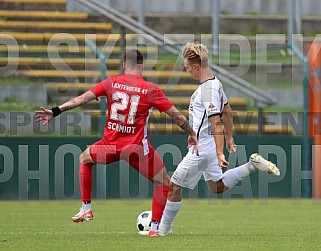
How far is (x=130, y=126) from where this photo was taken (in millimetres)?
9906

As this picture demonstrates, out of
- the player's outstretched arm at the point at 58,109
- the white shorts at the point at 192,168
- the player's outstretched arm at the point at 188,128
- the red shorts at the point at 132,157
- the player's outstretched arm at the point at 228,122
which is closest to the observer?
the player's outstretched arm at the point at 58,109

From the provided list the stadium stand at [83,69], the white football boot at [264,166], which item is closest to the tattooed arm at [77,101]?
the white football boot at [264,166]

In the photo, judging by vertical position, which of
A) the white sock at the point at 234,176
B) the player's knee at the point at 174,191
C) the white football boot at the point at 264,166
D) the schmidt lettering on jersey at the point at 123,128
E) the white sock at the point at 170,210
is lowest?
the white sock at the point at 170,210

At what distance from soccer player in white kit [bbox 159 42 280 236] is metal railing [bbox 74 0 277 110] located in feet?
25.7

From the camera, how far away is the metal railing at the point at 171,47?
17875mm

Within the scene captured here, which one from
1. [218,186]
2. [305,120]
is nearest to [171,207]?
[218,186]

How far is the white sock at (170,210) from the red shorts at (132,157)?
0.38 meters

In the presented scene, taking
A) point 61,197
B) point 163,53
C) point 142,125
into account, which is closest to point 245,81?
point 163,53

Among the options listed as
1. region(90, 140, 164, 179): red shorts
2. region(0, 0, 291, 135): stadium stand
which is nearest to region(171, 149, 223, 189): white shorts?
region(90, 140, 164, 179): red shorts

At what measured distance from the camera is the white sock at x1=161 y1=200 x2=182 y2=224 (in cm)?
980

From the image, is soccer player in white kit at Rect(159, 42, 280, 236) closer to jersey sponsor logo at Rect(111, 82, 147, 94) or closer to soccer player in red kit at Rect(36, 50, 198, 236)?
soccer player in red kit at Rect(36, 50, 198, 236)

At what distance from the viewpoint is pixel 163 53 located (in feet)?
60.4

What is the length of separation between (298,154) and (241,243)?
8.81 m

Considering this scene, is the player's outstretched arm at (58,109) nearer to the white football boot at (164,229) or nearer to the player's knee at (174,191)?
the player's knee at (174,191)
